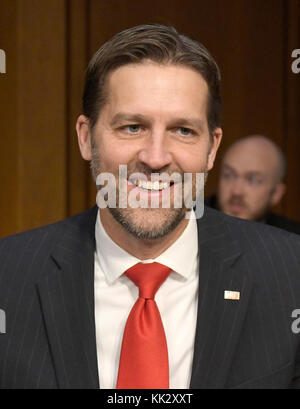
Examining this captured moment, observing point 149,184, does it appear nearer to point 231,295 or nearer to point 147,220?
point 147,220

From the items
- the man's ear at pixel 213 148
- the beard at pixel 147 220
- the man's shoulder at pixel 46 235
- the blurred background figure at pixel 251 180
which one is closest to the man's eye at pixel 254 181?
the blurred background figure at pixel 251 180

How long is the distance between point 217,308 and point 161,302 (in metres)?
0.12

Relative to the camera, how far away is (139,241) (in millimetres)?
1593

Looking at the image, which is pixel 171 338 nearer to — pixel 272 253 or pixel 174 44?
pixel 272 253

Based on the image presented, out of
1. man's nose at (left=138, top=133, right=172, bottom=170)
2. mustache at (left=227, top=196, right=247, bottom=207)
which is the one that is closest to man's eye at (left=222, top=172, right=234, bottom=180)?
mustache at (left=227, top=196, right=247, bottom=207)

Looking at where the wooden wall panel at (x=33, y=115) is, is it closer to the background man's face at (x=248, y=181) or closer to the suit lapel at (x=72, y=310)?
the background man's face at (x=248, y=181)

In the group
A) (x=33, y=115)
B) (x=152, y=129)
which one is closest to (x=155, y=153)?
(x=152, y=129)

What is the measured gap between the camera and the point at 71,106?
112 inches

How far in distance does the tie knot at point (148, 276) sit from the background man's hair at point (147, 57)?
1.15 ft

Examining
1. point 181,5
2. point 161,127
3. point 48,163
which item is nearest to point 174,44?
point 161,127

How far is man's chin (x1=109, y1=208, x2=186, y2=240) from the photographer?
155 centimetres

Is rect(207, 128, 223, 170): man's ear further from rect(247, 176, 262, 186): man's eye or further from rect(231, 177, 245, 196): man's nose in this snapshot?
rect(247, 176, 262, 186): man's eye

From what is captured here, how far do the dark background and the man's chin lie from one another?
1.22 meters

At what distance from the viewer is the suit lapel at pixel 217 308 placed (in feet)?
4.76
